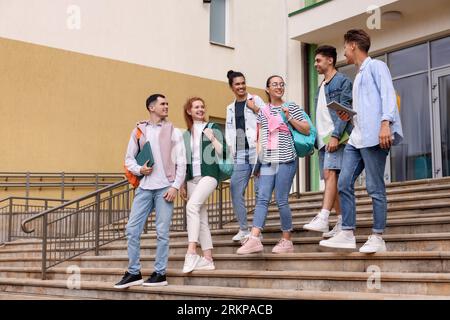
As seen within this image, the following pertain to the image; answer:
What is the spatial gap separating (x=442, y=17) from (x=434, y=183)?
13.8 ft

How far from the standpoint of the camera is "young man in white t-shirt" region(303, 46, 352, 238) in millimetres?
5617

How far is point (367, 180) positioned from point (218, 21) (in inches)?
461

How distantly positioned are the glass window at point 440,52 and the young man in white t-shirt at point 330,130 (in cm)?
700

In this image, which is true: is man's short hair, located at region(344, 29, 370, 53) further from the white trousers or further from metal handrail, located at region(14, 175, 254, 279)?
metal handrail, located at region(14, 175, 254, 279)

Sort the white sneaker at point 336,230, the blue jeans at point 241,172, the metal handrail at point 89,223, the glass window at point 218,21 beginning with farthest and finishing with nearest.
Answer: the glass window at point 218,21 → the metal handrail at point 89,223 → the blue jeans at point 241,172 → the white sneaker at point 336,230

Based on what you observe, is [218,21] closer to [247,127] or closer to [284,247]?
[247,127]

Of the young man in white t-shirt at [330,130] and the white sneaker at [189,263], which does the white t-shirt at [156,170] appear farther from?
the young man in white t-shirt at [330,130]

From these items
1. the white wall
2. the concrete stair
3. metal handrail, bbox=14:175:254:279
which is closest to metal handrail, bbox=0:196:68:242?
metal handrail, bbox=14:175:254:279

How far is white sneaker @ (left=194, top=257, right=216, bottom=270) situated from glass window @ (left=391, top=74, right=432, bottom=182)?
→ 7142mm

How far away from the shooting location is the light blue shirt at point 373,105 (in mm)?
5035

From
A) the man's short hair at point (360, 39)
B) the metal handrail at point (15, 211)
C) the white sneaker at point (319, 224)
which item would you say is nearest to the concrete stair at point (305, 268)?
the white sneaker at point (319, 224)

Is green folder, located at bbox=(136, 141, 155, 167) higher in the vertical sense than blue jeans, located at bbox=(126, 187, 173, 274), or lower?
higher
